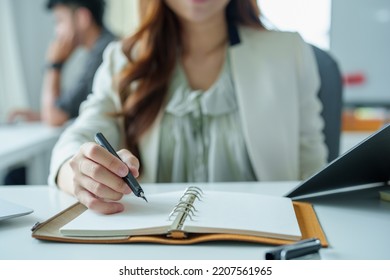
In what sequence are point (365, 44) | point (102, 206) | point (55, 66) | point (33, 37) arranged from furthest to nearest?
1. point (33, 37)
2. point (55, 66)
3. point (365, 44)
4. point (102, 206)

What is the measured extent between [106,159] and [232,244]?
0.17 metres

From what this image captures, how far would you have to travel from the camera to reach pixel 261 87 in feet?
3.00

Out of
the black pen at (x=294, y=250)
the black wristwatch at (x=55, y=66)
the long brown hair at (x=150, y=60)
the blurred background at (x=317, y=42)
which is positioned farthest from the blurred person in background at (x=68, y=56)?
the black pen at (x=294, y=250)

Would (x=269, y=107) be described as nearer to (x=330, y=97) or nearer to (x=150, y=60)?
(x=330, y=97)

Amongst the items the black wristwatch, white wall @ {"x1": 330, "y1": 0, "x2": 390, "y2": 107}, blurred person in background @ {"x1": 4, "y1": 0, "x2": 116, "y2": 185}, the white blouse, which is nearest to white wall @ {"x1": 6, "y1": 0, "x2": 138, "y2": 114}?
blurred person in background @ {"x1": 4, "y1": 0, "x2": 116, "y2": 185}

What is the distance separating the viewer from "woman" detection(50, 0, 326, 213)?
89 centimetres

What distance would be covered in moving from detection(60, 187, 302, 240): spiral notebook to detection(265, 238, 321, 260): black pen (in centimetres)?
3

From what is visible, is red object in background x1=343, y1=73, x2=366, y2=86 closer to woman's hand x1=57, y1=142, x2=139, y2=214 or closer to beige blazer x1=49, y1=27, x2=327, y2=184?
beige blazer x1=49, y1=27, x2=327, y2=184

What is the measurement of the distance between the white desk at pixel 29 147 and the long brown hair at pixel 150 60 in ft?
1.48

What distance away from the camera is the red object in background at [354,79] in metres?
1.73

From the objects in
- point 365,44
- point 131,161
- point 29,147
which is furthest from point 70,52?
point 131,161

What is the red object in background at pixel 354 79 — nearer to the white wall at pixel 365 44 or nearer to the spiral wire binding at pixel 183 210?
the white wall at pixel 365 44

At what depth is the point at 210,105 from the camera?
2.93 feet

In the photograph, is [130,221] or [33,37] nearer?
[130,221]
